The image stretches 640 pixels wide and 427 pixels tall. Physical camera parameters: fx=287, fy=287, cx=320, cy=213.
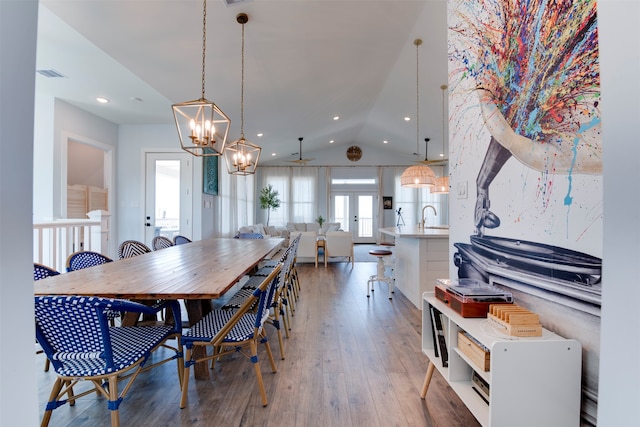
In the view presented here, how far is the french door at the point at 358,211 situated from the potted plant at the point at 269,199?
2.26 meters

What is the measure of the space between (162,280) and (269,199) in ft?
27.4

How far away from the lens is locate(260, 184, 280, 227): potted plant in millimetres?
9898

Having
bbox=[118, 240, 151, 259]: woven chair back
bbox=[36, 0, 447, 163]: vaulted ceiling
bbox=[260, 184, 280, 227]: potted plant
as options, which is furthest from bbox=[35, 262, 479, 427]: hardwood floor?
bbox=[260, 184, 280, 227]: potted plant

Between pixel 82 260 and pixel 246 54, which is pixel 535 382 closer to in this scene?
pixel 82 260

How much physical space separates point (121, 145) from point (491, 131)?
566 centimetres

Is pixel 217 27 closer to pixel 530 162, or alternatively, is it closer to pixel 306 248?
pixel 530 162

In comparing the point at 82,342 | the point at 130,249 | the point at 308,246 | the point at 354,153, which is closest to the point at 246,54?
the point at 130,249

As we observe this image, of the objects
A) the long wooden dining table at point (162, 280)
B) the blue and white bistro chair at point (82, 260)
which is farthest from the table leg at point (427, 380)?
the blue and white bistro chair at point (82, 260)

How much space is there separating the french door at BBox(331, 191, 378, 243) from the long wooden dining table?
833 cm

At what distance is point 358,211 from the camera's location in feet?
35.2

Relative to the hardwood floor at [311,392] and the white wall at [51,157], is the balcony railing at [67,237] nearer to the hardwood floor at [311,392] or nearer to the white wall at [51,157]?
the white wall at [51,157]

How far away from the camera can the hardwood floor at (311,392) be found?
5.21 ft

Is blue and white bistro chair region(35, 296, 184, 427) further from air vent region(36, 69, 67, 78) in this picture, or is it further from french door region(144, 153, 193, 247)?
french door region(144, 153, 193, 247)
